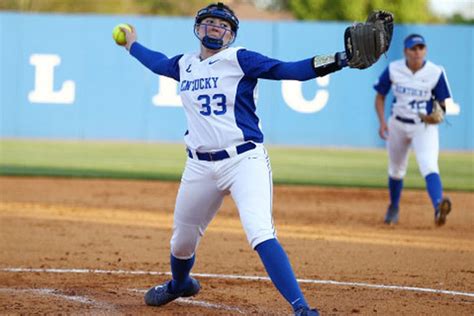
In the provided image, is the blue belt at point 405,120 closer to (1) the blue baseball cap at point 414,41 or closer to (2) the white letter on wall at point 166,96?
(1) the blue baseball cap at point 414,41

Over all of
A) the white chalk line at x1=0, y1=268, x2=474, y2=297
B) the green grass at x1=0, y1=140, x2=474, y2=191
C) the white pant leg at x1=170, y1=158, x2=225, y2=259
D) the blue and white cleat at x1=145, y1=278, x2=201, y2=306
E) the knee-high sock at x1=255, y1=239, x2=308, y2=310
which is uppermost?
the white pant leg at x1=170, y1=158, x2=225, y2=259

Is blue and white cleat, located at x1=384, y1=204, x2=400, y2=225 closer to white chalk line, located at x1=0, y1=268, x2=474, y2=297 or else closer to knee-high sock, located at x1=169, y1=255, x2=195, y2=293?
white chalk line, located at x1=0, y1=268, x2=474, y2=297

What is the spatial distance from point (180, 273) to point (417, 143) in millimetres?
4321

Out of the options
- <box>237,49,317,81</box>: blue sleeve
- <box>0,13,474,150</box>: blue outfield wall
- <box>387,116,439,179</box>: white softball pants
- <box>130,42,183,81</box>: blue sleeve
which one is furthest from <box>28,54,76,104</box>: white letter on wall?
<box>237,49,317,81</box>: blue sleeve

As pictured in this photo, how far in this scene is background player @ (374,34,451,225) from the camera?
30.1ft

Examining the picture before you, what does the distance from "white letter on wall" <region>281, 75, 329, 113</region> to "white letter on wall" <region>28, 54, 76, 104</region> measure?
4.45 meters

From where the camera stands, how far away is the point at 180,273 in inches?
219

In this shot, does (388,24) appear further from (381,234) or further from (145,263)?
(381,234)

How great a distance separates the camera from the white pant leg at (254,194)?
15.9 feet

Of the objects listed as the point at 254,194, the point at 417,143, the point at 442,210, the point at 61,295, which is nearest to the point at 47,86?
the point at 417,143

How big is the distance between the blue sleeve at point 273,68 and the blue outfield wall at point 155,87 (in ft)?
48.1

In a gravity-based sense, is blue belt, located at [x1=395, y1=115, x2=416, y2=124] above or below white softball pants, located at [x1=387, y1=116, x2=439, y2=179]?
above

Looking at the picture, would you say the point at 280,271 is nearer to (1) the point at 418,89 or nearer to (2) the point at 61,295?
(2) the point at 61,295

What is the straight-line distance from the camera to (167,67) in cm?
545
